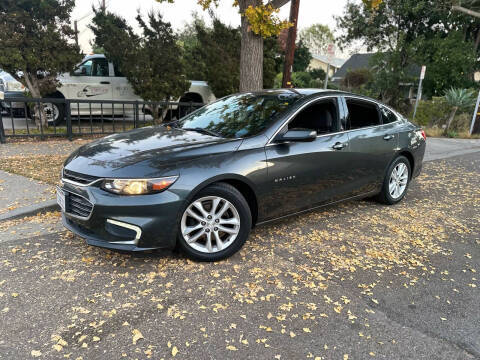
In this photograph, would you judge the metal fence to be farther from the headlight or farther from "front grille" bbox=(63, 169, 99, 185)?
the headlight

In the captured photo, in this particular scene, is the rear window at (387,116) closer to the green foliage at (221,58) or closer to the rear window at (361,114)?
the rear window at (361,114)

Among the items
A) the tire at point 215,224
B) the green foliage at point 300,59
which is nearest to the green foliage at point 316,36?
the green foliage at point 300,59

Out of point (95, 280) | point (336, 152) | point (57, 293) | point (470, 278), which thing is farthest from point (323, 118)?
point (57, 293)

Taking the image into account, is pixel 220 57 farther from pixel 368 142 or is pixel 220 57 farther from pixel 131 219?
pixel 131 219

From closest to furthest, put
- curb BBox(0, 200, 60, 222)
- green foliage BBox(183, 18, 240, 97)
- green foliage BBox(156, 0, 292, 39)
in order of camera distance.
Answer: curb BBox(0, 200, 60, 222) → green foliage BBox(156, 0, 292, 39) → green foliage BBox(183, 18, 240, 97)

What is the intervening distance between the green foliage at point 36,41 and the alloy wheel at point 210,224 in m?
7.21

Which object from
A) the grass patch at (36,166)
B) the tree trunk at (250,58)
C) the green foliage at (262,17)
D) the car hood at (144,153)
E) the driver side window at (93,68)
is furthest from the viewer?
the driver side window at (93,68)

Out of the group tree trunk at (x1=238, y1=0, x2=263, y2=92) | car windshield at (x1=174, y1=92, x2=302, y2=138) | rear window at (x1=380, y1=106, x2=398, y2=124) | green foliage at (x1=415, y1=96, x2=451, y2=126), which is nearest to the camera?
car windshield at (x1=174, y1=92, x2=302, y2=138)

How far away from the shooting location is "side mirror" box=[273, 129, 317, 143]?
3.72 m

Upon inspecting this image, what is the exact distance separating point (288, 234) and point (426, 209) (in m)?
2.39

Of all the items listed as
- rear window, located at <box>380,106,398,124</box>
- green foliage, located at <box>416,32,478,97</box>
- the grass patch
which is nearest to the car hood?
the grass patch

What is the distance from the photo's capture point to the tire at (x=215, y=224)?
3.29m

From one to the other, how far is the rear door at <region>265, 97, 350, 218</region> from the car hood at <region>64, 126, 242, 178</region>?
547 mm

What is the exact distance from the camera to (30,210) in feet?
14.6
